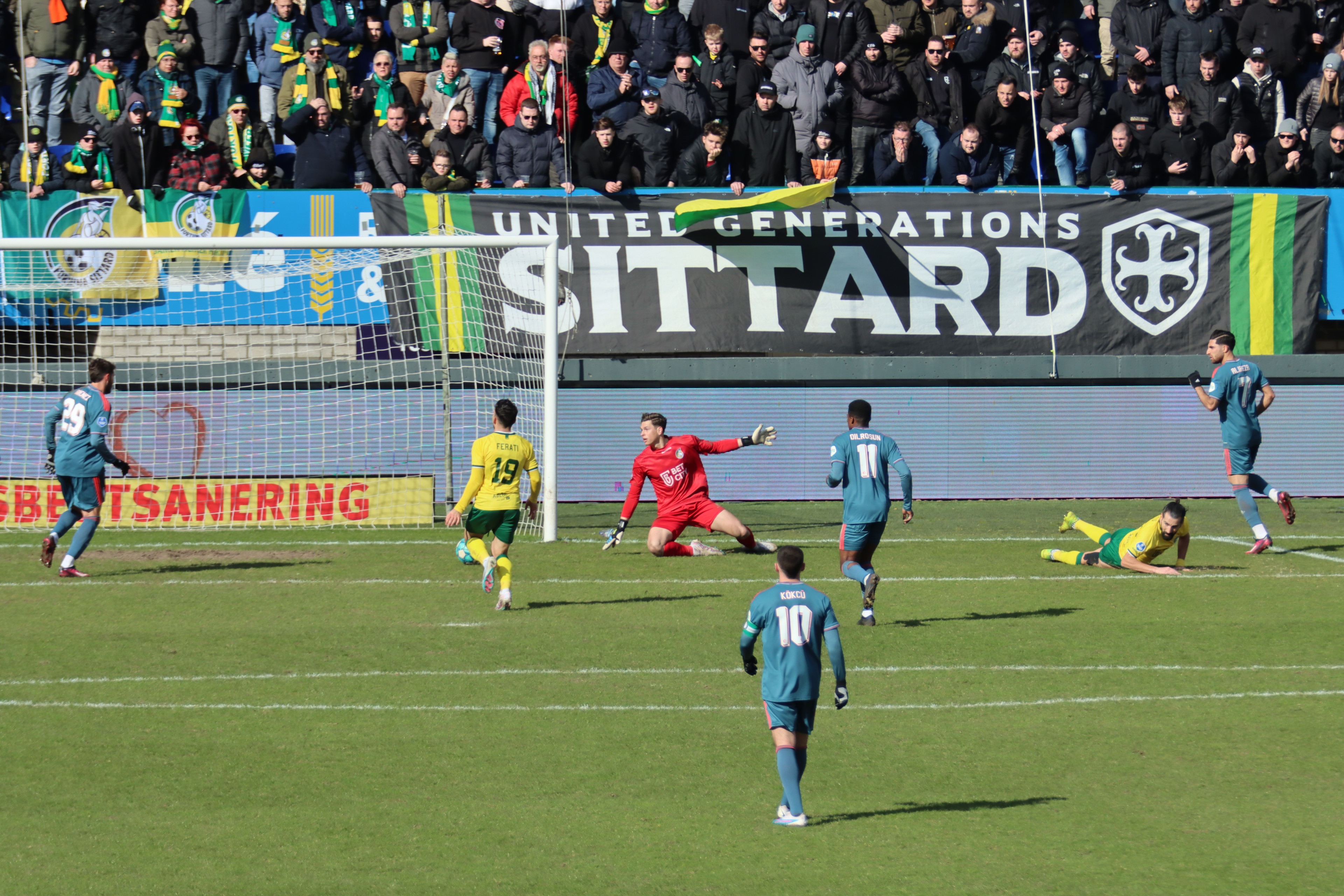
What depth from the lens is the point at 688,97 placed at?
20.3m

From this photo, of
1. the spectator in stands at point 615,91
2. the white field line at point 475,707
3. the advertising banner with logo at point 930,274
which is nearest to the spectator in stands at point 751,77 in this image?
the spectator in stands at point 615,91

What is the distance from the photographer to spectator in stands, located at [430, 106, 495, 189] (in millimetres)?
19438

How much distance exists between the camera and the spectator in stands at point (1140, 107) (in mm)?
20219

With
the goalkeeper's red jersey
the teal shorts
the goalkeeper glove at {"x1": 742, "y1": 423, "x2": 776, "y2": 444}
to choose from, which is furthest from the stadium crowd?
the teal shorts

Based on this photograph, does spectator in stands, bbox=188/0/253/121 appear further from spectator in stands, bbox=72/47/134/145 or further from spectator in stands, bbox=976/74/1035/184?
spectator in stands, bbox=976/74/1035/184

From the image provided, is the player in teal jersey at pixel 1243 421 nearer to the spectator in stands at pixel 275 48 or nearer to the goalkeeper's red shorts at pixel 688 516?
the goalkeeper's red shorts at pixel 688 516

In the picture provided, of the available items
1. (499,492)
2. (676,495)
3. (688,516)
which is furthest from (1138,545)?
(499,492)

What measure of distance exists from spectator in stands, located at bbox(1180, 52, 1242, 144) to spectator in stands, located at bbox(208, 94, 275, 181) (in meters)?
13.0

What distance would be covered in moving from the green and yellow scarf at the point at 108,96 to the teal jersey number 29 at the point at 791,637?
16438mm

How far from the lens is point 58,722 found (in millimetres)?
8234

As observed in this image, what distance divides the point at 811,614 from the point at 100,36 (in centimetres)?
1797

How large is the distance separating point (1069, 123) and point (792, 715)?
15.8 meters

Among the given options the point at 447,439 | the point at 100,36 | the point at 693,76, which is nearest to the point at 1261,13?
the point at 693,76

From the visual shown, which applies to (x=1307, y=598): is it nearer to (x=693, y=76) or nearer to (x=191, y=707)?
(x=191, y=707)
